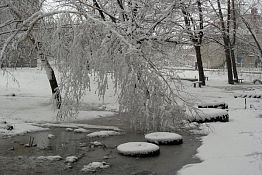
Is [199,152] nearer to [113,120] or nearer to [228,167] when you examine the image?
[228,167]

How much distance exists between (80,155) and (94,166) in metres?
1.28

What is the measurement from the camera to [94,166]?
9.88 m

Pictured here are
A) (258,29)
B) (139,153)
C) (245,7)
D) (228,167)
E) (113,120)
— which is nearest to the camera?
(228,167)

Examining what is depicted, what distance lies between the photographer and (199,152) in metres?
11.2

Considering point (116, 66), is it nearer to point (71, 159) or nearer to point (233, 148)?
point (71, 159)

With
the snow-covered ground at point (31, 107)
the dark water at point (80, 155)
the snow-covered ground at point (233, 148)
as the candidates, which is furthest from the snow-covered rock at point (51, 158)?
the snow-covered ground at point (31, 107)

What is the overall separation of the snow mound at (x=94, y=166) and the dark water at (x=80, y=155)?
12cm

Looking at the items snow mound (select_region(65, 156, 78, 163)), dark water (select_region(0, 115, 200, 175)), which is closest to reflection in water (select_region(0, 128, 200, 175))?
dark water (select_region(0, 115, 200, 175))

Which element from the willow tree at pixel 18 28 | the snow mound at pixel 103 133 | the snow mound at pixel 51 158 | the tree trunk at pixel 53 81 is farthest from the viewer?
the willow tree at pixel 18 28

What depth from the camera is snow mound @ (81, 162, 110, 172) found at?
9616 millimetres

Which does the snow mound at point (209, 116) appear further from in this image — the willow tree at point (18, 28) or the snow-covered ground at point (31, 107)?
the willow tree at point (18, 28)

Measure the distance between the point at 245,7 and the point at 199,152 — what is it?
94.4 feet

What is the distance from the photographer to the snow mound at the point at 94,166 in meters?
9.62

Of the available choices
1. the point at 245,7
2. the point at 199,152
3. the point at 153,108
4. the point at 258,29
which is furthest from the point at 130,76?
the point at 258,29
